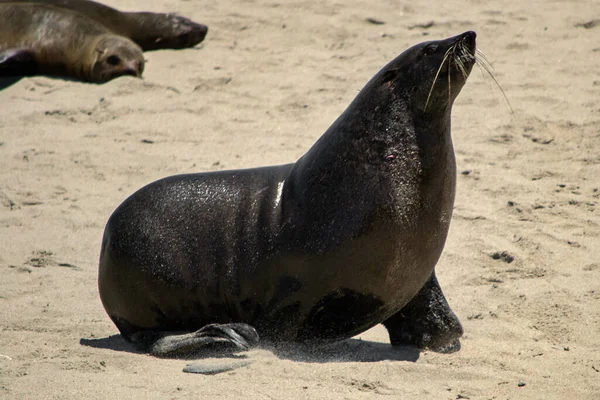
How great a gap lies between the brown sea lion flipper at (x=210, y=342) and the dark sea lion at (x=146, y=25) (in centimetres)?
536

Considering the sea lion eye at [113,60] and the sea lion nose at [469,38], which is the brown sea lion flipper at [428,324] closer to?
the sea lion nose at [469,38]

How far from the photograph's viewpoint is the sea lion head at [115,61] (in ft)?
27.8

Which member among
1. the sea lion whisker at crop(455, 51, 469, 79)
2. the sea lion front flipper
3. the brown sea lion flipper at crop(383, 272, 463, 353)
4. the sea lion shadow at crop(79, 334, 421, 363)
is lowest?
the sea lion shadow at crop(79, 334, 421, 363)

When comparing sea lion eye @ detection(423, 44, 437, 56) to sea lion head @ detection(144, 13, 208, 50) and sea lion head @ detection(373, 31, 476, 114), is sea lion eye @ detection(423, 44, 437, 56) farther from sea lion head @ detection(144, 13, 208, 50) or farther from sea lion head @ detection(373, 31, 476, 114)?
sea lion head @ detection(144, 13, 208, 50)

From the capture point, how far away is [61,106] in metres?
7.81

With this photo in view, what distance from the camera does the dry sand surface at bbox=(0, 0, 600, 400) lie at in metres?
3.76

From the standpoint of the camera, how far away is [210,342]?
3965 millimetres

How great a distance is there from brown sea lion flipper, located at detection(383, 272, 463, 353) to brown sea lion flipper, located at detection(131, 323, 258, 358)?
0.66 m

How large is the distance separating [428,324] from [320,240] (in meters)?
0.67

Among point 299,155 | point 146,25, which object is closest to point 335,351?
point 299,155

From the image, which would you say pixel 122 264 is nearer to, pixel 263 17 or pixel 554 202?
pixel 554 202

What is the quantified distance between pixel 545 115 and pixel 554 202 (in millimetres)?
1242

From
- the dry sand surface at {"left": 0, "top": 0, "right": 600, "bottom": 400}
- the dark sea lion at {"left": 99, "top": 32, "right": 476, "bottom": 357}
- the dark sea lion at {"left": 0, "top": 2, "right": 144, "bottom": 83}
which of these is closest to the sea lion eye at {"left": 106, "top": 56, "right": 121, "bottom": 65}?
the dark sea lion at {"left": 0, "top": 2, "right": 144, "bottom": 83}

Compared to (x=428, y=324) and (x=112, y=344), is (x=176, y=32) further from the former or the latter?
(x=428, y=324)
